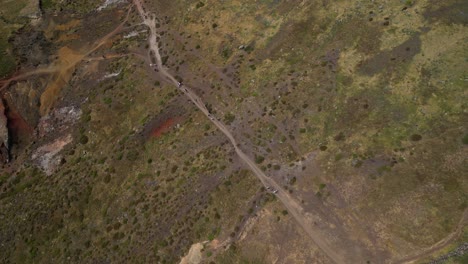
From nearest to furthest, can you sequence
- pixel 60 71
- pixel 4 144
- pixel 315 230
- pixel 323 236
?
pixel 323 236 < pixel 315 230 < pixel 4 144 < pixel 60 71

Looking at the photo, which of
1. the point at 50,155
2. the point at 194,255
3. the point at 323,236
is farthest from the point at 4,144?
the point at 323,236

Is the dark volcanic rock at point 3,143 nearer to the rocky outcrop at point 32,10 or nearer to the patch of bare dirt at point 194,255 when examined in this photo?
the rocky outcrop at point 32,10

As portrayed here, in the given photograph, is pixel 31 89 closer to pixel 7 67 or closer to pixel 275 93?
pixel 7 67

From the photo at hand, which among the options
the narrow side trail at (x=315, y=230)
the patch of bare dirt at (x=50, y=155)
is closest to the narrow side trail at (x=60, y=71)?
the patch of bare dirt at (x=50, y=155)

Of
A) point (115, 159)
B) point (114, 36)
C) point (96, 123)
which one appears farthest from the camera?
point (114, 36)

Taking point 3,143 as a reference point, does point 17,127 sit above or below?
above

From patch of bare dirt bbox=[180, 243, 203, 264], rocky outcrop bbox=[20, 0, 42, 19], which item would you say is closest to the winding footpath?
patch of bare dirt bbox=[180, 243, 203, 264]

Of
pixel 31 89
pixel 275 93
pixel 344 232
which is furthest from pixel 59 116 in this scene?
pixel 344 232

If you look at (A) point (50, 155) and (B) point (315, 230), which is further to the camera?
(A) point (50, 155)

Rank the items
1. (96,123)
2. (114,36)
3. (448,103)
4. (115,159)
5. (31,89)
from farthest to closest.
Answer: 1. (114,36)
2. (31,89)
3. (96,123)
4. (115,159)
5. (448,103)

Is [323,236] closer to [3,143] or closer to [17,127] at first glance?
[17,127]

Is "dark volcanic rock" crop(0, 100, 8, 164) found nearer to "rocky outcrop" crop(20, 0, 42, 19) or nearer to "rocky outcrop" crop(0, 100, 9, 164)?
"rocky outcrop" crop(0, 100, 9, 164)
